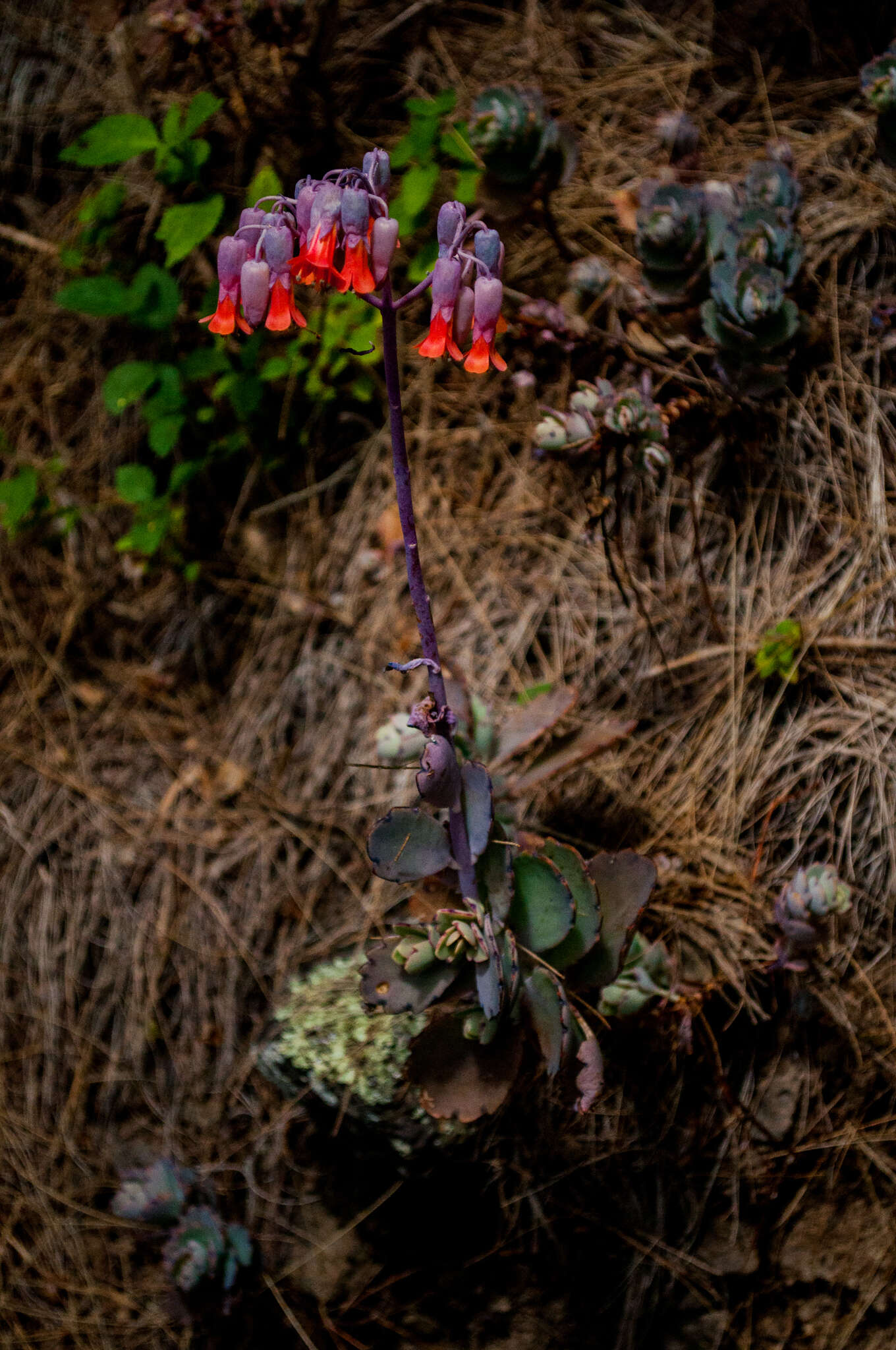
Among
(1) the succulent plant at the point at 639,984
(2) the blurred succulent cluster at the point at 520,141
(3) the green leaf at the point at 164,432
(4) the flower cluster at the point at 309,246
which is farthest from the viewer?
(3) the green leaf at the point at 164,432

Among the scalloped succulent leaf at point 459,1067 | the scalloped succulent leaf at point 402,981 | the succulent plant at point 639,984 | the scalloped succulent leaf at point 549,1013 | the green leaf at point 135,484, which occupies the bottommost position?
the succulent plant at point 639,984

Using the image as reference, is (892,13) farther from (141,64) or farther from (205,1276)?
(205,1276)

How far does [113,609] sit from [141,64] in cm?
145

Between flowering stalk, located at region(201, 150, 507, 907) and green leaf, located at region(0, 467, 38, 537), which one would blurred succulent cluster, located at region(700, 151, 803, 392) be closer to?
flowering stalk, located at region(201, 150, 507, 907)

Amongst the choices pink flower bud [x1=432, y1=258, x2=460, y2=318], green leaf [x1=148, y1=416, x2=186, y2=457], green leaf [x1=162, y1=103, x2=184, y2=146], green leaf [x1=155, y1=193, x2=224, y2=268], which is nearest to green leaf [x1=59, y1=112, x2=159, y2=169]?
green leaf [x1=162, y1=103, x2=184, y2=146]

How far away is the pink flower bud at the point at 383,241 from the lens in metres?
1.06

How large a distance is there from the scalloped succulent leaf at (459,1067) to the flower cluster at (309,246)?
3.54 ft

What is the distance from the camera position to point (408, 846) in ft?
4.74

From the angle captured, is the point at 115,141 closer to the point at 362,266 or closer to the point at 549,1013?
the point at 362,266

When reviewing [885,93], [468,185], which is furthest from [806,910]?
[468,185]

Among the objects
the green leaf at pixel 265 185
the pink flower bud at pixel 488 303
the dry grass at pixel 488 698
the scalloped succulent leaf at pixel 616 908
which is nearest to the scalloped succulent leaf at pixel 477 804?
the scalloped succulent leaf at pixel 616 908

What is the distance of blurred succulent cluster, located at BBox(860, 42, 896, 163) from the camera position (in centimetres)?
173

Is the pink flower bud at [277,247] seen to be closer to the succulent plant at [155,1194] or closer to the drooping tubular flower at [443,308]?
the drooping tubular flower at [443,308]

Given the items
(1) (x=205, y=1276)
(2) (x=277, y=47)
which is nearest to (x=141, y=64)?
(2) (x=277, y=47)
